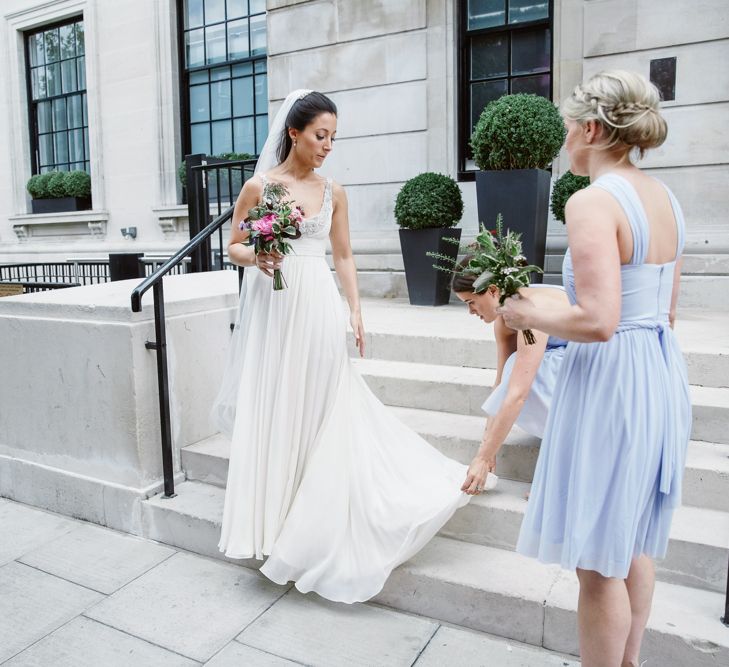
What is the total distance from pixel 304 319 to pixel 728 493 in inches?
80.2

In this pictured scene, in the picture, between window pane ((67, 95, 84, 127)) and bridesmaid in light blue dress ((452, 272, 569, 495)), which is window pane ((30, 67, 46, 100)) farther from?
bridesmaid in light blue dress ((452, 272, 569, 495))

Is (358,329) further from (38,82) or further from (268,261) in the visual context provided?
(38,82)

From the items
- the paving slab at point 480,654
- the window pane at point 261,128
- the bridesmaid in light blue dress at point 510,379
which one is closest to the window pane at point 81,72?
the window pane at point 261,128

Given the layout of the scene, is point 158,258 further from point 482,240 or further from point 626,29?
point 482,240

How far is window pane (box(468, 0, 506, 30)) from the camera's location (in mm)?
7676

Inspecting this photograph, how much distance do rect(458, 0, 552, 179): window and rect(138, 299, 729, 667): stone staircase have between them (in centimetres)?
378

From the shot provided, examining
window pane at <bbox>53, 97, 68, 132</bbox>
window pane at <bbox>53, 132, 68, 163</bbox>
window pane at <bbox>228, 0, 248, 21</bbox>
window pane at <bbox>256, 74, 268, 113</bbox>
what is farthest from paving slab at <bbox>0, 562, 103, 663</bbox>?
window pane at <bbox>53, 97, 68, 132</bbox>

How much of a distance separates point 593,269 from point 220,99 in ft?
35.4

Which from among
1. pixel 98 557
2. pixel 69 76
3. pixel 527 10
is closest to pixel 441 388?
pixel 98 557

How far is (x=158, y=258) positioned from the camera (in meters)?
11.1

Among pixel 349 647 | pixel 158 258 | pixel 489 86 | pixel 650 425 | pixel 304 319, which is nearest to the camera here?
pixel 650 425

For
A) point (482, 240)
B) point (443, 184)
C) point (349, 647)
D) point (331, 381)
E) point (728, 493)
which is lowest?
point (349, 647)

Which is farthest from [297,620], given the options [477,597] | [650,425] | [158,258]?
[158,258]

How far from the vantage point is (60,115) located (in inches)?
533
